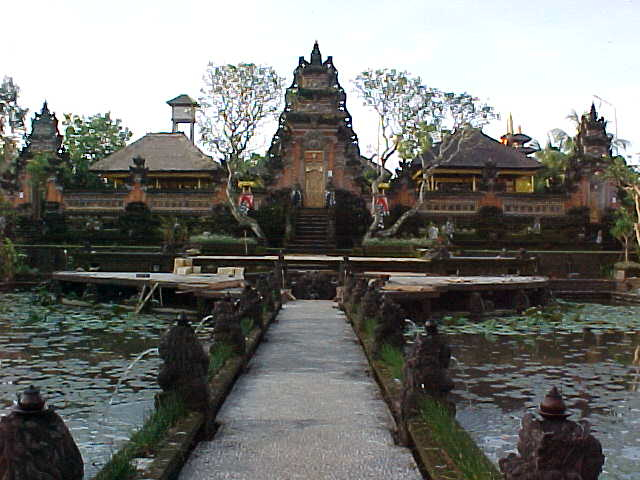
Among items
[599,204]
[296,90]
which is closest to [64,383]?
[296,90]

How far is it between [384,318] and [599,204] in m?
32.2

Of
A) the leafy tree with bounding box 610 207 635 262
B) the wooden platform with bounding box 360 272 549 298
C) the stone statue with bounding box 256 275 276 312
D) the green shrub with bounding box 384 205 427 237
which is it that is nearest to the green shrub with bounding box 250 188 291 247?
the green shrub with bounding box 384 205 427 237

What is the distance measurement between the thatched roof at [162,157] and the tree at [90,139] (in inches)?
112

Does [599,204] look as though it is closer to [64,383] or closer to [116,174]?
[116,174]

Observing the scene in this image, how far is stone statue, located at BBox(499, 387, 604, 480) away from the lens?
3.59m

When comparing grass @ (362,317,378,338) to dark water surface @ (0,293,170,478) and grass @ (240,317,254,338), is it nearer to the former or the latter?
grass @ (240,317,254,338)

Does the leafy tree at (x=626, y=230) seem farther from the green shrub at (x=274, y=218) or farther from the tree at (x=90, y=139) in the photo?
the tree at (x=90, y=139)

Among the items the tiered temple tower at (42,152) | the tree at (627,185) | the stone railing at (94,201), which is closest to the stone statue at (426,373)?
the tree at (627,185)

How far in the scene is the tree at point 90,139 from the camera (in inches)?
1971

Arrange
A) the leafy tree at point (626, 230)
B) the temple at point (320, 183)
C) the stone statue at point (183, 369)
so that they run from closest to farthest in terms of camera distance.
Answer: the stone statue at point (183, 369) < the leafy tree at point (626, 230) < the temple at point (320, 183)

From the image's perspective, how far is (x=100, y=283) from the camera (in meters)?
20.7

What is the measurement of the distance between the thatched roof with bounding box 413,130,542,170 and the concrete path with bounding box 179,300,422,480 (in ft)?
111

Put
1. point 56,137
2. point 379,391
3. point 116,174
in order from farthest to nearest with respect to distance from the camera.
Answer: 1. point 116,174
2. point 56,137
3. point 379,391

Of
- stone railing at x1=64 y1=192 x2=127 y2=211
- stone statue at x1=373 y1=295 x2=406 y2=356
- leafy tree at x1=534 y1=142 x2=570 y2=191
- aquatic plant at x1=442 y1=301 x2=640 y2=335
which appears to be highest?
leafy tree at x1=534 y1=142 x2=570 y2=191
